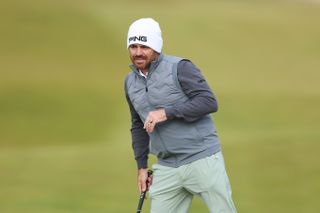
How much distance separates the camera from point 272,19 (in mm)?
12008

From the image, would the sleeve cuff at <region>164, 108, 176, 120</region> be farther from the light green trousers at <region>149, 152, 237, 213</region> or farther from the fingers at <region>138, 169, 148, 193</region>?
the fingers at <region>138, 169, 148, 193</region>

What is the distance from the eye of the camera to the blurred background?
22.7 ft

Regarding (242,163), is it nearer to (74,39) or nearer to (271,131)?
(271,131)

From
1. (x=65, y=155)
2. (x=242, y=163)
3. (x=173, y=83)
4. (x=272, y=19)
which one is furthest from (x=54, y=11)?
(x=173, y=83)

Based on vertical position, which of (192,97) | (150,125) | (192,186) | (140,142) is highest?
(192,97)

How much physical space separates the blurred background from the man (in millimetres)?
2132

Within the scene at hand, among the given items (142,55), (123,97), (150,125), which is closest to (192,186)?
(150,125)

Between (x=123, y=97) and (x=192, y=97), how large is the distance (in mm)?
5907

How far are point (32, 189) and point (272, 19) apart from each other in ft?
20.1

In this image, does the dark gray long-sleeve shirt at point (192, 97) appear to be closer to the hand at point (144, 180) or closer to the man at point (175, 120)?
the man at point (175, 120)

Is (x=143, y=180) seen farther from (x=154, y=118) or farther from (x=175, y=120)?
(x=154, y=118)

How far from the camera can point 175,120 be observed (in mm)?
4133

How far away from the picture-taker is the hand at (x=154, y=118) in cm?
395

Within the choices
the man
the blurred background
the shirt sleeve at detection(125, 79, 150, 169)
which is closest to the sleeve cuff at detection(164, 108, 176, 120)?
the man
